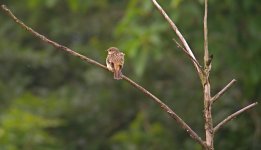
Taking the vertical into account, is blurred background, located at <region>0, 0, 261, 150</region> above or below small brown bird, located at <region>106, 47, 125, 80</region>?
above

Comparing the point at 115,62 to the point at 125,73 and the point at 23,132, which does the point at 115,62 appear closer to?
the point at 23,132

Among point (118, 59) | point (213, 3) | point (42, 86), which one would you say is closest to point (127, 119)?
point (42, 86)

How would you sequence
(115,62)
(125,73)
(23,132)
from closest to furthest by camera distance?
(115,62) → (23,132) → (125,73)

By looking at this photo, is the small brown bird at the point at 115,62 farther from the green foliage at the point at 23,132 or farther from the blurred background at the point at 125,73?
the green foliage at the point at 23,132

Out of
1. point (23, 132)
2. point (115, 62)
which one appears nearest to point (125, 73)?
point (23, 132)

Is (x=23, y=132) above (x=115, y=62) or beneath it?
above

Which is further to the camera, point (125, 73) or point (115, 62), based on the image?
point (125, 73)

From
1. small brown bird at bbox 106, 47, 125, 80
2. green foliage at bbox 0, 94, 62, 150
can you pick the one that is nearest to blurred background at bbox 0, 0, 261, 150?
green foliage at bbox 0, 94, 62, 150

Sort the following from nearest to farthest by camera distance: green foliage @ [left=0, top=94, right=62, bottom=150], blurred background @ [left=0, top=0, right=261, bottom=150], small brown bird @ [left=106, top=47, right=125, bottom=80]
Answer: small brown bird @ [left=106, top=47, right=125, bottom=80]
blurred background @ [left=0, top=0, right=261, bottom=150]
green foliage @ [left=0, top=94, right=62, bottom=150]

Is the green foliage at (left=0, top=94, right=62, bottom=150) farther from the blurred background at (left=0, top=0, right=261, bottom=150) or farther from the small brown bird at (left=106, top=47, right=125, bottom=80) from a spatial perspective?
the small brown bird at (left=106, top=47, right=125, bottom=80)
